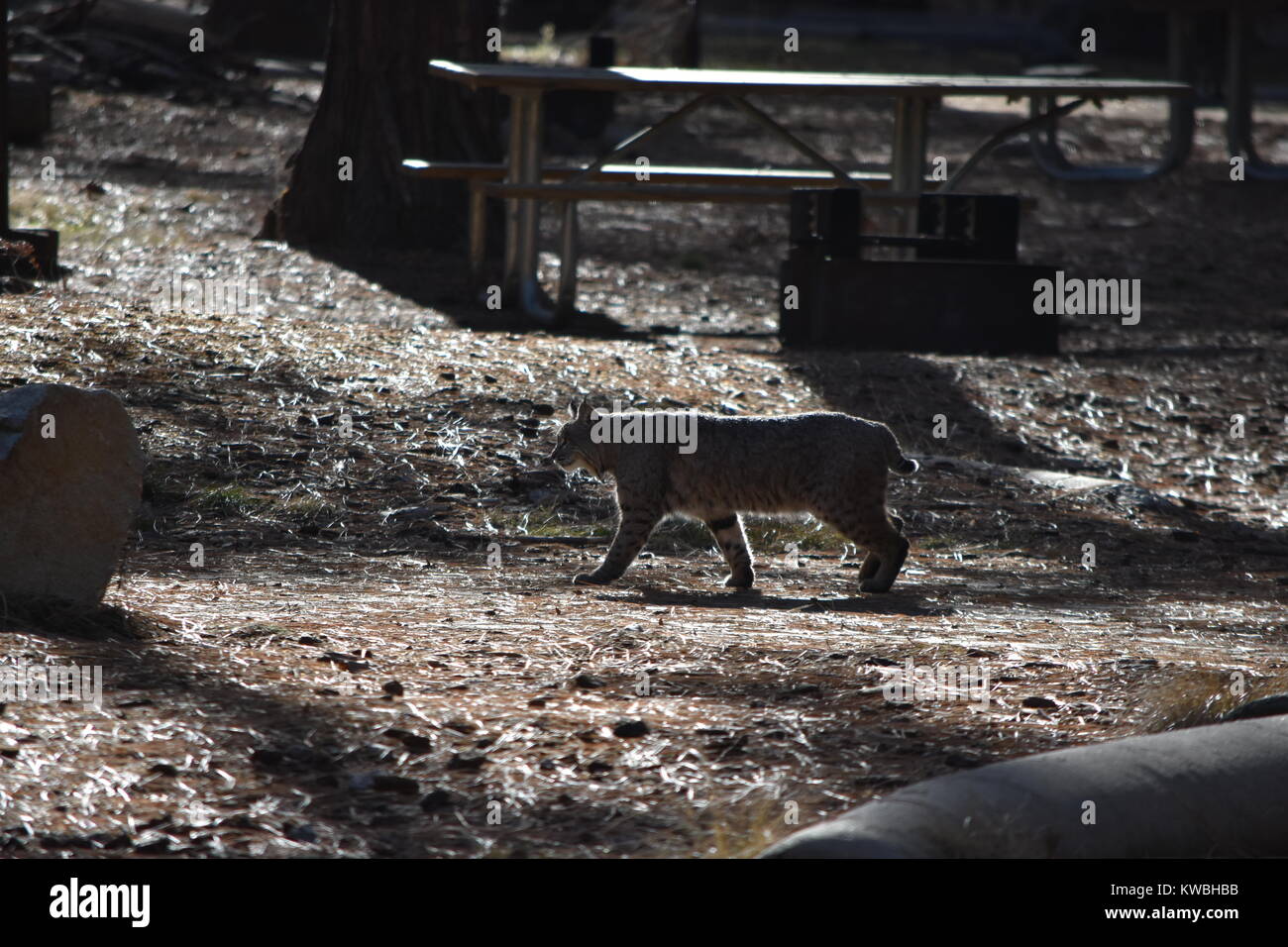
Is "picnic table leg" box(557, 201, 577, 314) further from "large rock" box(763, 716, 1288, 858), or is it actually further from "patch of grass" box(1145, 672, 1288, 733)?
"large rock" box(763, 716, 1288, 858)

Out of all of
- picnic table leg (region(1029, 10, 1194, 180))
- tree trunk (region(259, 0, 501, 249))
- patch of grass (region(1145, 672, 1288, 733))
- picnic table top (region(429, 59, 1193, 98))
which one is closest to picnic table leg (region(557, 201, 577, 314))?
picnic table top (region(429, 59, 1193, 98))

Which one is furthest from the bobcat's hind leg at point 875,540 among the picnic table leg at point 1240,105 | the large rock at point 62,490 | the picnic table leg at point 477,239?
the picnic table leg at point 1240,105

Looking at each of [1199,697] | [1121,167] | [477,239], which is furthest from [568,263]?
[1121,167]

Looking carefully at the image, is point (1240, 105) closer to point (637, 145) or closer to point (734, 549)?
point (637, 145)

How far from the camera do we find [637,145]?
13.4 metres

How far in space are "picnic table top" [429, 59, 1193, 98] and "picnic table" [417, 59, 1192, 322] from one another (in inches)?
0.4

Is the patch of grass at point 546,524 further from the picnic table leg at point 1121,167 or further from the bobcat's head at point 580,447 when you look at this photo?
the picnic table leg at point 1121,167

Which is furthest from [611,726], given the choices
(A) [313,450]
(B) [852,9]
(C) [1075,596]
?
(B) [852,9]

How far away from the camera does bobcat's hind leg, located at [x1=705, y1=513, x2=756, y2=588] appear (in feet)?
25.9

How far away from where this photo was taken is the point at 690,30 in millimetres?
23266

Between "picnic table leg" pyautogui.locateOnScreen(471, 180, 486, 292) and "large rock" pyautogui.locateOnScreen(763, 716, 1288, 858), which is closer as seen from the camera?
"large rock" pyautogui.locateOnScreen(763, 716, 1288, 858)

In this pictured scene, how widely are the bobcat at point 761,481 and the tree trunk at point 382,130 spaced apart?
293 inches

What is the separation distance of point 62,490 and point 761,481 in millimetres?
3235
